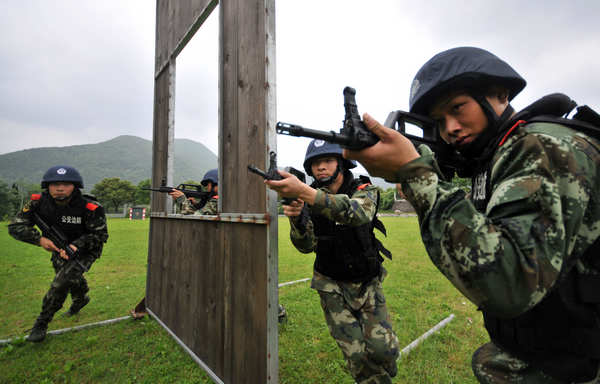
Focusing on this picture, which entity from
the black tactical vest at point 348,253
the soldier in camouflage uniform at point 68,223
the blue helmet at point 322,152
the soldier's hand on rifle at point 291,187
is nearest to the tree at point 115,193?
the soldier in camouflage uniform at point 68,223

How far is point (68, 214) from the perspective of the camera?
14.4 ft

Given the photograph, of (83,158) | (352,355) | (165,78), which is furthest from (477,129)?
(83,158)

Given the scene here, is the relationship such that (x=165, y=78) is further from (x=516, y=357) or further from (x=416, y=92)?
(x=516, y=357)

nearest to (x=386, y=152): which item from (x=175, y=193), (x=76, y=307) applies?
(x=175, y=193)

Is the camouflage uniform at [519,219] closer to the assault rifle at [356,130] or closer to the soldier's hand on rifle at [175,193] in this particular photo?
the assault rifle at [356,130]

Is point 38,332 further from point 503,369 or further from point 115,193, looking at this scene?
point 115,193

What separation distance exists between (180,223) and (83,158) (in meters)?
246

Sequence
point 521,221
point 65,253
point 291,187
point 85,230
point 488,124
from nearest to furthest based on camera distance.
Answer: point 521,221, point 488,124, point 291,187, point 65,253, point 85,230

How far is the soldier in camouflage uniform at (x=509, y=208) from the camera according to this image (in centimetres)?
73

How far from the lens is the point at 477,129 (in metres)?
1.12

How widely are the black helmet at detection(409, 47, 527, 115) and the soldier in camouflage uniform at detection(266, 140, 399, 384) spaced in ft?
3.32

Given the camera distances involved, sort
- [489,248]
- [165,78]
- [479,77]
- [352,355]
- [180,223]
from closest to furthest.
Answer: [489,248] → [479,77] → [352,355] → [180,223] → [165,78]

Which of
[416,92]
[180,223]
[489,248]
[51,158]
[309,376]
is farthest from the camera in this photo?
[51,158]

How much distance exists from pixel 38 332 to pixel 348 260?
4305 mm
